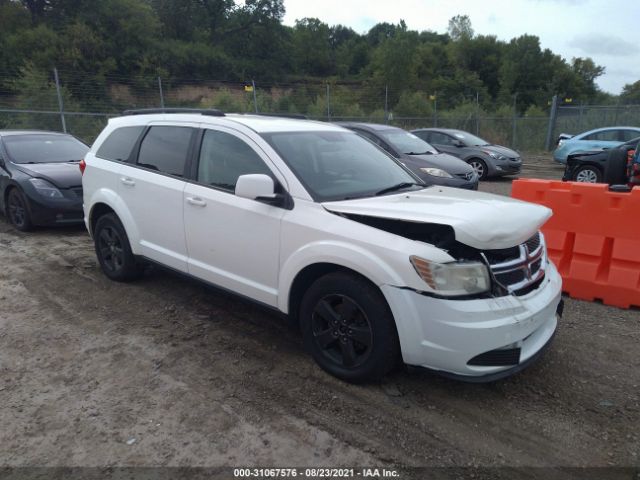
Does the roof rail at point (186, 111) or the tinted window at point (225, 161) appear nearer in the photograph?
the tinted window at point (225, 161)

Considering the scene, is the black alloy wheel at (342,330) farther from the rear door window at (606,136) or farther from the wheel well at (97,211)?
the rear door window at (606,136)

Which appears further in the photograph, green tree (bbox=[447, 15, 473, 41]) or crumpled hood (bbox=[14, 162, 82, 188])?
green tree (bbox=[447, 15, 473, 41])

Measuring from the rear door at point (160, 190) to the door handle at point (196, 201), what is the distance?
0.47 ft

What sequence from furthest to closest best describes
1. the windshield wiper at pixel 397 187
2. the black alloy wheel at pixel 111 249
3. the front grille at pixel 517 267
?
the black alloy wheel at pixel 111 249 → the windshield wiper at pixel 397 187 → the front grille at pixel 517 267

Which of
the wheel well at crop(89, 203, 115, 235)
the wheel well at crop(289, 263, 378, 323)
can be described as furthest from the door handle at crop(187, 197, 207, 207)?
the wheel well at crop(89, 203, 115, 235)

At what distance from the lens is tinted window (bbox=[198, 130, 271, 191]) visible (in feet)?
12.6

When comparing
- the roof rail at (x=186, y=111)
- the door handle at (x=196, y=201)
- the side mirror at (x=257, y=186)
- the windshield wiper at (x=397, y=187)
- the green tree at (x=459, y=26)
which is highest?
the green tree at (x=459, y=26)

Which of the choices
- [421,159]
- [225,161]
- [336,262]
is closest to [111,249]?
[225,161]

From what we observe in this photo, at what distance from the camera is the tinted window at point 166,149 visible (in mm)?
4387

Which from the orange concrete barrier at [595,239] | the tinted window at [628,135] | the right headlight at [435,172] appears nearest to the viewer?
the orange concrete barrier at [595,239]

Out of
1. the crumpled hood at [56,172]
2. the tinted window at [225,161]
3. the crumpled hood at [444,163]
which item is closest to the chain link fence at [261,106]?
the crumpled hood at [56,172]

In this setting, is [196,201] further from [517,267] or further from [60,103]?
[60,103]

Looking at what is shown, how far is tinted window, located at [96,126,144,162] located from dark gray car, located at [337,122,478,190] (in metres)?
4.96

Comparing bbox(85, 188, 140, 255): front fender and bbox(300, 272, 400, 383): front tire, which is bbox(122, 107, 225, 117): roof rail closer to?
bbox(85, 188, 140, 255): front fender
